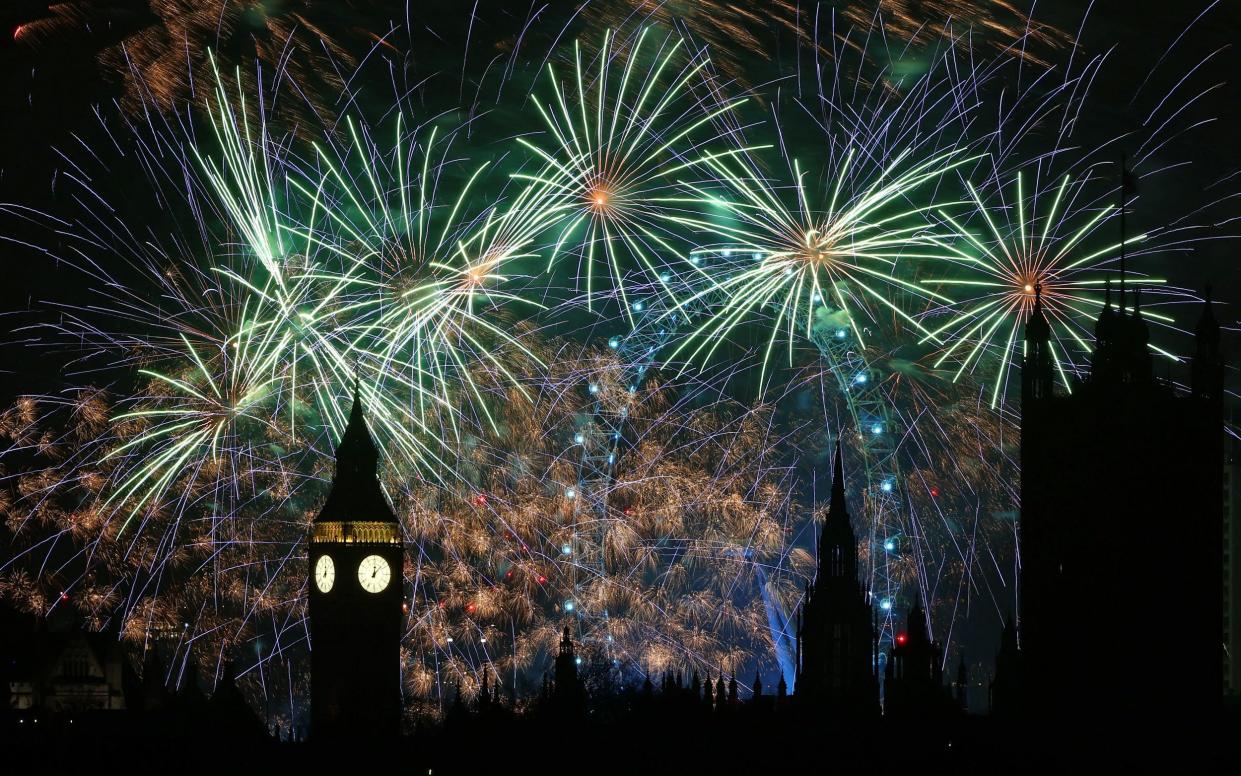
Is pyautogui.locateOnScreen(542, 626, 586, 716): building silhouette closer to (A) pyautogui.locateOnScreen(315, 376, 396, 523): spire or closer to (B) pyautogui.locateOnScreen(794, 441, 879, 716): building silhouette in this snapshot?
(B) pyautogui.locateOnScreen(794, 441, 879, 716): building silhouette

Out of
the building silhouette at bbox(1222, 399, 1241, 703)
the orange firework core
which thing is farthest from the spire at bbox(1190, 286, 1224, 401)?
the building silhouette at bbox(1222, 399, 1241, 703)

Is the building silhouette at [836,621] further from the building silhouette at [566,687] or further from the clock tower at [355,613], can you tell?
the clock tower at [355,613]

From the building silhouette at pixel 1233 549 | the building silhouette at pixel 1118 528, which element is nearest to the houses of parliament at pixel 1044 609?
the building silhouette at pixel 1118 528

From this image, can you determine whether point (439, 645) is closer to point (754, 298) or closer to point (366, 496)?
point (366, 496)

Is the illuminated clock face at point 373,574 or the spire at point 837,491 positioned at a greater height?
the spire at point 837,491

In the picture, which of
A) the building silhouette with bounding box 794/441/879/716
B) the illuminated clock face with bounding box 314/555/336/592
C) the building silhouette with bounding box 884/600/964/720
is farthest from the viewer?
the building silhouette with bounding box 794/441/879/716

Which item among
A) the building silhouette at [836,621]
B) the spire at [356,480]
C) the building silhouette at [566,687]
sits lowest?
the building silhouette at [566,687]

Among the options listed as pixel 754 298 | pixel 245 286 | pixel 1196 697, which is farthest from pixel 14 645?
pixel 1196 697
